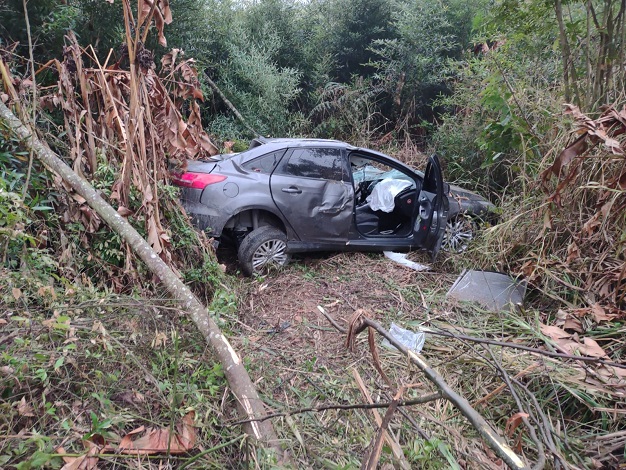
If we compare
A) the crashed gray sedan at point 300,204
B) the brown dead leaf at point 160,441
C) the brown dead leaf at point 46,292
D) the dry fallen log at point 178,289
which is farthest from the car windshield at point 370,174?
the brown dead leaf at point 160,441

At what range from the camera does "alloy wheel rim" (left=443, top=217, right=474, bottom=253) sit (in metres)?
5.79

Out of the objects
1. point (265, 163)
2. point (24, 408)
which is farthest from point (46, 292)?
point (265, 163)

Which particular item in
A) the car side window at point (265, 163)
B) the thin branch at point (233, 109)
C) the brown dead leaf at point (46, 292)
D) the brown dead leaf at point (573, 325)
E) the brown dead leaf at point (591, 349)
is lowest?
the brown dead leaf at point (573, 325)

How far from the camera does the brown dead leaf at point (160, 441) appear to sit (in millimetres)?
2216

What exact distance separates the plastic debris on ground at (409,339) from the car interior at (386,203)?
2.09 m

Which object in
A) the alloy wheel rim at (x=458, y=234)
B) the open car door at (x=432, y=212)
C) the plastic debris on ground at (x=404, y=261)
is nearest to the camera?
the open car door at (x=432, y=212)

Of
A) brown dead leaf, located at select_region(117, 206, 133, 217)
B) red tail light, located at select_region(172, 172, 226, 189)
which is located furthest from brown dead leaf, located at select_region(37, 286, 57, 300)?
red tail light, located at select_region(172, 172, 226, 189)

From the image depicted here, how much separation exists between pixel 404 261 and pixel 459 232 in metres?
1.01

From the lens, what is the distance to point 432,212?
5363 millimetres

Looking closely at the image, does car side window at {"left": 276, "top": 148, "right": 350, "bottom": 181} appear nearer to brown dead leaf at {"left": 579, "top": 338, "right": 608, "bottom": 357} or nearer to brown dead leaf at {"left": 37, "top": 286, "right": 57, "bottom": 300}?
brown dead leaf at {"left": 37, "top": 286, "right": 57, "bottom": 300}

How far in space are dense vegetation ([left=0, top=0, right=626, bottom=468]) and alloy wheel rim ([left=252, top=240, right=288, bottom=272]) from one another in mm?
610

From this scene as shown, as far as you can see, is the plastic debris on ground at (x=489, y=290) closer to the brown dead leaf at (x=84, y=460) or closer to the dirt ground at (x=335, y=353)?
the dirt ground at (x=335, y=353)

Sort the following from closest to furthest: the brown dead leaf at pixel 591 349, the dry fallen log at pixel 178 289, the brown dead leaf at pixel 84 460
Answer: the brown dead leaf at pixel 84 460
the dry fallen log at pixel 178 289
the brown dead leaf at pixel 591 349

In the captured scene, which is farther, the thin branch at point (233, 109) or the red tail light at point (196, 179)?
the thin branch at point (233, 109)
